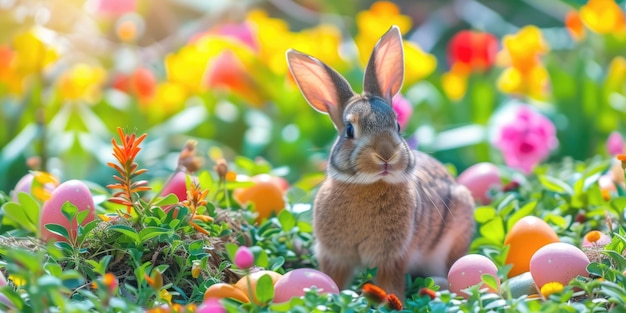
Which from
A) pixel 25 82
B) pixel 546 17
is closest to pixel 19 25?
pixel 25 82

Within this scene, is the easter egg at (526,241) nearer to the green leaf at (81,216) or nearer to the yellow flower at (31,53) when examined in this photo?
the green leaf at (81,216)

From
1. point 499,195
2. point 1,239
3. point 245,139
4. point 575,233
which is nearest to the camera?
point 1,239

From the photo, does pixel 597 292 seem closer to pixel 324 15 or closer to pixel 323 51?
pixel 323 51

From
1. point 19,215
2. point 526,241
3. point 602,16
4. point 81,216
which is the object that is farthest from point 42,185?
point 602,16

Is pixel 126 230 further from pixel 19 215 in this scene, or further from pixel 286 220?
pixel 286 220

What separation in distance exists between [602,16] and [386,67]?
6.77ft

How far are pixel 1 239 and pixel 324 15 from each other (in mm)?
3097

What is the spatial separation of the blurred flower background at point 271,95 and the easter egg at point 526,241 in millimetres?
1031

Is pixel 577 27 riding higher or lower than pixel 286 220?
higher

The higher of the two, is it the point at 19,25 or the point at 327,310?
the point at 19,25

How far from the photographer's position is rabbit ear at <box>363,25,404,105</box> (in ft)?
7.14

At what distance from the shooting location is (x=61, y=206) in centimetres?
205

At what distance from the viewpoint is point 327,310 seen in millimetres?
1700

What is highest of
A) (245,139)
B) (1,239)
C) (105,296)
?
(105,296)
